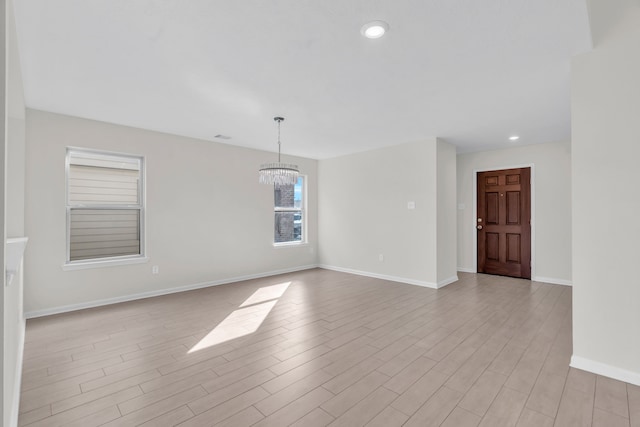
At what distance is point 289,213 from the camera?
20.9ft

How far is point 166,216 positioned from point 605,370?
5.16m

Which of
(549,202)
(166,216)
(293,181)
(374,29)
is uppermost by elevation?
(374,29)

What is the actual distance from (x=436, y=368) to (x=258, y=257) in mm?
3933

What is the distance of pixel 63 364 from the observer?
246cm

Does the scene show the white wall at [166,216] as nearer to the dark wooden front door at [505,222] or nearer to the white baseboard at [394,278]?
the white baseboard at [394,278]

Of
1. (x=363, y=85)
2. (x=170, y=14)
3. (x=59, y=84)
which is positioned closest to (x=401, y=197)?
(x=363, y=85)

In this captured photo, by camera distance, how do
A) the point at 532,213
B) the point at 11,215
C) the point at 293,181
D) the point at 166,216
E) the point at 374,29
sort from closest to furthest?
1. the point at 11,215
2. the point at 374,29
3. the point at 293,181
4. the point at 166,216
5. the point at 532,213

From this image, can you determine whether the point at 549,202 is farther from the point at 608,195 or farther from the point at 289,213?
the point at 289,213

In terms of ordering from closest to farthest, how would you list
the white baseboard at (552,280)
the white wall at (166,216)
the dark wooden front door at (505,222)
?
the white wall at (166,216)
the white baseboard at (552,280)
the dark wooden front door at (505,222)

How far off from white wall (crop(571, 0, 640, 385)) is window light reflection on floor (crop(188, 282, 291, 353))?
2.94 metres

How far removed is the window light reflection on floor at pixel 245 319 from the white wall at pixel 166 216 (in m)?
1.13

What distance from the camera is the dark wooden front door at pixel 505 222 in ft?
17.9

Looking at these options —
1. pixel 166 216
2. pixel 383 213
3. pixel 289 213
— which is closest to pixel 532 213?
pixel 383 213

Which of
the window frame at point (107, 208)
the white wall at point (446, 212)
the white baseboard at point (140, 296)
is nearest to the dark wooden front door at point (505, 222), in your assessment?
the white wall at point (446, 212)
